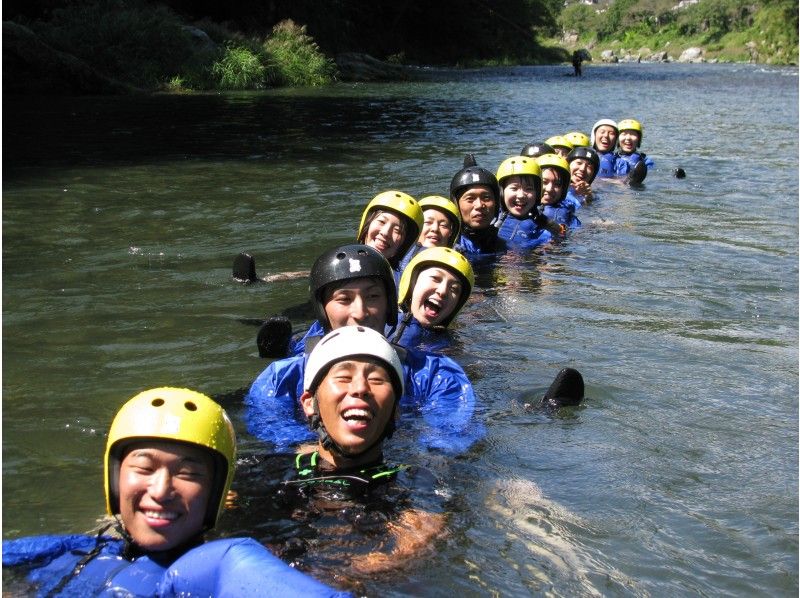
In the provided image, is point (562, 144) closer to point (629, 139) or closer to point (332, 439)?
point (629, 139)

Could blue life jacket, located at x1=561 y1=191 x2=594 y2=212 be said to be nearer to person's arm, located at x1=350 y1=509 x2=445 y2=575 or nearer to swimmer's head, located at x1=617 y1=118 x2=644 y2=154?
swimmer's head, located at x1=617 y1=118 x2=644 y2=154

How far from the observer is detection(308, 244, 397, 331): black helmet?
560 centimetres

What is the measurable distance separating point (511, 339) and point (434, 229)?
123cm

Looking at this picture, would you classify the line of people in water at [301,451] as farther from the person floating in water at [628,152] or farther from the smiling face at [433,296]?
the person floating in water at [628,152]

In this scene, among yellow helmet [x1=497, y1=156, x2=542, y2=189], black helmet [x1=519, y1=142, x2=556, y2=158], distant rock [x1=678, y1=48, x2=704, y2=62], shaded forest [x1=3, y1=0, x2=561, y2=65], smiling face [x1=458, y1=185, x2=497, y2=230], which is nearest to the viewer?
smiling face [x1=458, y1=185, x2=497, y2=230]

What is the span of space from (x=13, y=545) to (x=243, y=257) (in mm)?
5012

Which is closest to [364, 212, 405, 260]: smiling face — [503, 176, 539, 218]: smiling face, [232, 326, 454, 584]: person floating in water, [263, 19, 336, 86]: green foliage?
[232, 326, 454, 584]: person floating in water

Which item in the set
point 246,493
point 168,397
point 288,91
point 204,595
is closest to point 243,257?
point 246,493

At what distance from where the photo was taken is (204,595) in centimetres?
323

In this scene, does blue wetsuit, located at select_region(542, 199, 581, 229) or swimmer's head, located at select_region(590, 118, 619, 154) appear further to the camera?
swimmer's head, located at select_region(590, 118, 619, 154)

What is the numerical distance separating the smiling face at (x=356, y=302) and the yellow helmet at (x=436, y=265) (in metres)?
1.10

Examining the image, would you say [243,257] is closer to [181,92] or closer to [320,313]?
[320,313]

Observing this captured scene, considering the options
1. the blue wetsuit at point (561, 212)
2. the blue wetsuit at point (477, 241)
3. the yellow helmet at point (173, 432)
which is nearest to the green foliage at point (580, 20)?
the blue wetsuit at point (561, 212)

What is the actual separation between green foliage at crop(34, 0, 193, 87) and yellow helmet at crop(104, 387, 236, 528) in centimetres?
2909
